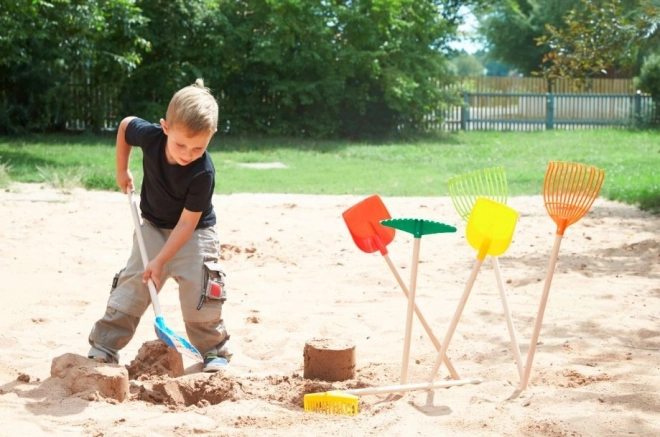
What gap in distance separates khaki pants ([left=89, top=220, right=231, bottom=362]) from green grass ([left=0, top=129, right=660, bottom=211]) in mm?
5461

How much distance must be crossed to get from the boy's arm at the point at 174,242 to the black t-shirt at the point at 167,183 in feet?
0.13

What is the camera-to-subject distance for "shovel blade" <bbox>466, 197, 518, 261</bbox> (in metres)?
3.33

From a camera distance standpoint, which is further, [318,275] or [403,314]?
[318,275]

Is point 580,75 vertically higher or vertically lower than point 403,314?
higher

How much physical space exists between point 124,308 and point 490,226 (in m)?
1.66

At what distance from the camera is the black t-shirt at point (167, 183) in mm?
3781

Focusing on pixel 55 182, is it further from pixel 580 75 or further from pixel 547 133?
pixel 547 133

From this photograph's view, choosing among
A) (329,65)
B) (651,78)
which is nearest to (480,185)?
(329,65)

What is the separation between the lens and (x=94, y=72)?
17547 millimetres

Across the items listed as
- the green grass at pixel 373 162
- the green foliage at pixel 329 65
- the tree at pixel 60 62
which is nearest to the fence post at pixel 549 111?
the green grass at pixel 373 162

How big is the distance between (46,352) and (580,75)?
642 centimetres

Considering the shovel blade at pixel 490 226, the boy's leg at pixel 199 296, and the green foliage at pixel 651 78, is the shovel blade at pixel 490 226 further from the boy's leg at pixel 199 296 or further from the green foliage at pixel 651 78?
the green foliage at pixel 651 78

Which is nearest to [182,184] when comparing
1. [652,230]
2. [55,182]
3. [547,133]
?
[652,230]

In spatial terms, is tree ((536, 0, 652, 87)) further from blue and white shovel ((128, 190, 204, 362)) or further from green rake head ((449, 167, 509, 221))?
blue and white shovel ((128, 190, 204, 362))
